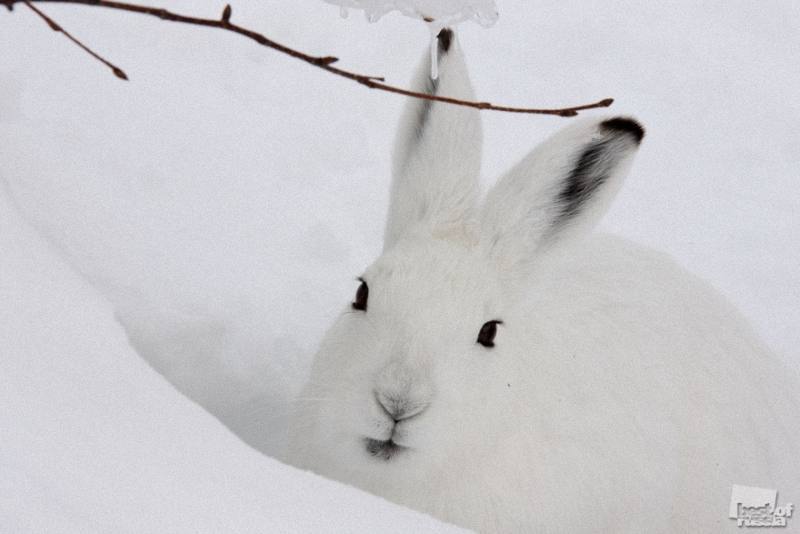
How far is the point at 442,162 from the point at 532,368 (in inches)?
33.5

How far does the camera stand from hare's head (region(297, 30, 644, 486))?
3.38 meters

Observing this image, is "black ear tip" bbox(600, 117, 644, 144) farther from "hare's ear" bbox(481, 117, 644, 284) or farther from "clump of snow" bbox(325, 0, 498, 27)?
"clump of snow" bbox(325, 0, 498, 27)

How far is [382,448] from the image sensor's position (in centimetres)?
340

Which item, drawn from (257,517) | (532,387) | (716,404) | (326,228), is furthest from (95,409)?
(326,228)

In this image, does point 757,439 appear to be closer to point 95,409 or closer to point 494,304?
point 494,304

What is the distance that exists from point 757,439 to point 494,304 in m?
1.47

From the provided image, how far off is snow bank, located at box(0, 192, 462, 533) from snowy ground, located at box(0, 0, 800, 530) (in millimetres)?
706

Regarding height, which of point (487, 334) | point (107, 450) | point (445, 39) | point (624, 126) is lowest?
point (107, 450)

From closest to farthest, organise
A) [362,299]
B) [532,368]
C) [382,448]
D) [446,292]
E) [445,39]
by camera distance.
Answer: [382,448], [446,292], [362,299], [532,368], [445,39]

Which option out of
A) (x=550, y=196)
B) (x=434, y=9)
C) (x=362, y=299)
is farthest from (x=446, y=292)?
(x=434, y=9)

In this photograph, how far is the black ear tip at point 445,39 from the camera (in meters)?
4.06

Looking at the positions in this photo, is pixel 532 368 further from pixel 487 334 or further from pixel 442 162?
pixel 442 162

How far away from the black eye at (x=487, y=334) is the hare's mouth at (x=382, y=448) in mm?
491

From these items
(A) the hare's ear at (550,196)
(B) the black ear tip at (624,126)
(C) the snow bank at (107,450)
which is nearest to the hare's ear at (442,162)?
(A) the hare's ear at (550,196)
